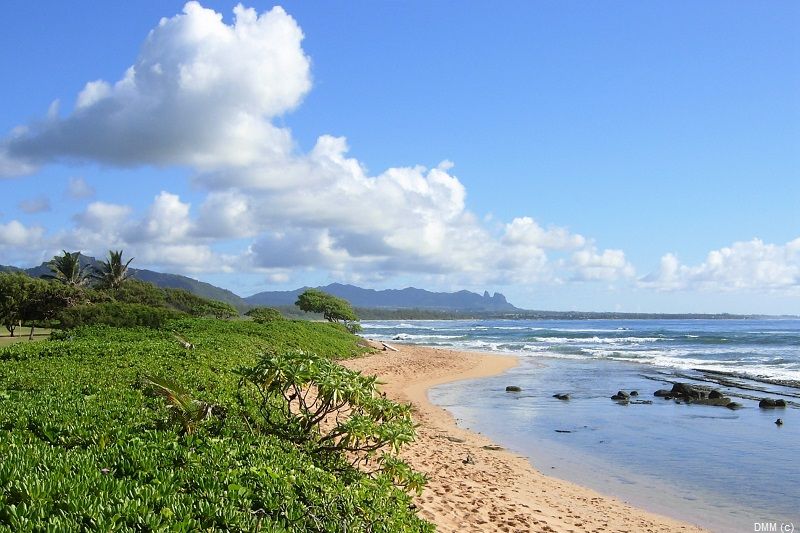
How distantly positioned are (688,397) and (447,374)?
11548mm

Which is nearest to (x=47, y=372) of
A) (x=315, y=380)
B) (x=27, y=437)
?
(x=27, y=437)

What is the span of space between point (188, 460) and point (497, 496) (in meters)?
5.43

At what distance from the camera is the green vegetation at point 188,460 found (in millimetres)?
4105

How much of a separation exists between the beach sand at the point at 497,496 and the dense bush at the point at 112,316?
62.1 feet

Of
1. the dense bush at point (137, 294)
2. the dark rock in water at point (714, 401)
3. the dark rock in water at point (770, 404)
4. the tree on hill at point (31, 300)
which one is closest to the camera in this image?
the dark rock in water at point (770, 404)

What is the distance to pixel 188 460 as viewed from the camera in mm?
5367

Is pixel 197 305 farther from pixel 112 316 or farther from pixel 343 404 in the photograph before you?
pixel 343 404

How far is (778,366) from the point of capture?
111 ft

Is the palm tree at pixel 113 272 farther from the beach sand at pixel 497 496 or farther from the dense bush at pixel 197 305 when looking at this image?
the beach sand at pixel 497 496

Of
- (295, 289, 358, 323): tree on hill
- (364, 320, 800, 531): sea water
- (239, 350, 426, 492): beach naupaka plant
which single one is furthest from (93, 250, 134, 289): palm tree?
(239, 350, 426, 492): beach naupaka plant

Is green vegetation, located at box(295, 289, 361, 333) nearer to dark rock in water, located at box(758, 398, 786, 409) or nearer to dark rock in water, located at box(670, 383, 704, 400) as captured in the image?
dark rock in water, located at box(670, 383, 704, 400)

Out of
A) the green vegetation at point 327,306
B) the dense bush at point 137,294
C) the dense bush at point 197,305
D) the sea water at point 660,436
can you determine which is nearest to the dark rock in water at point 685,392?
the sea water at point 660,436

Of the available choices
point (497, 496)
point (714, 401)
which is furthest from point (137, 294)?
point (497, 496)

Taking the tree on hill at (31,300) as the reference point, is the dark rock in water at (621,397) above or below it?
below
